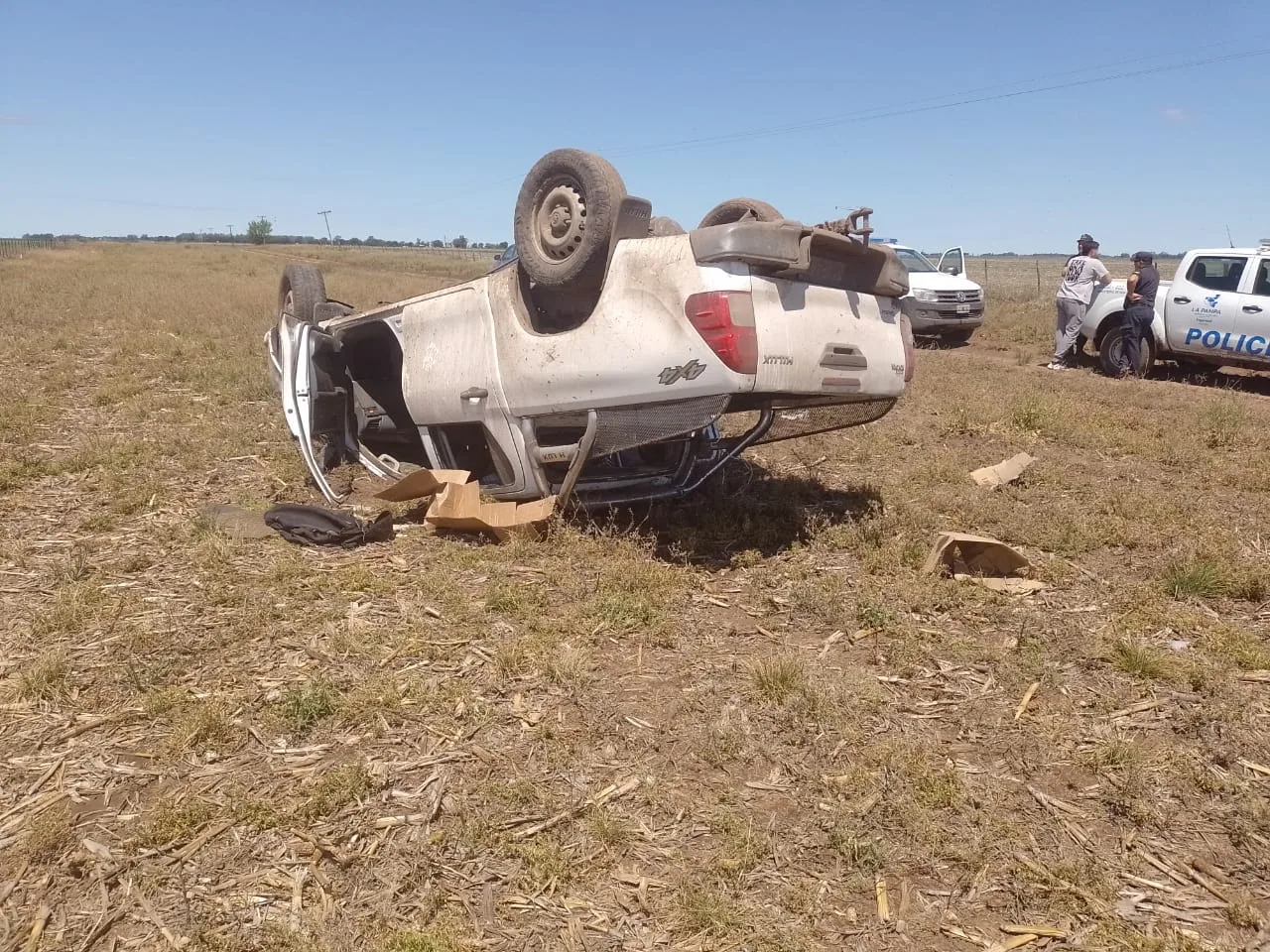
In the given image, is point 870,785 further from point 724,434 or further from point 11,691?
point 724,434

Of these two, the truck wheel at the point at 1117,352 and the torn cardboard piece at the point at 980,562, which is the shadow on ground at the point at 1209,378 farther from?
the torn cardboard piece at the point at 980,562

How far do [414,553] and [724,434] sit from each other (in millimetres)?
3802

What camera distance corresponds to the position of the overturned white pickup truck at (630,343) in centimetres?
418

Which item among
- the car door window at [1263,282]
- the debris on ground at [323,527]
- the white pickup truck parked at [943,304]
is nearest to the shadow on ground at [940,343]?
the white pickup truck parked at [943,304]

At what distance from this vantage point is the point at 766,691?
354 centimetres

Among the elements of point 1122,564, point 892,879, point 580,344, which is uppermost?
point 580,344

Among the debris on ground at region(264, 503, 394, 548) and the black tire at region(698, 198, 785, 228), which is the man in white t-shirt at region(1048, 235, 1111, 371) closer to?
the black tire at region(698, 198, 785, 228)

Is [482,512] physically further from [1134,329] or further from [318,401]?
[1134,329]

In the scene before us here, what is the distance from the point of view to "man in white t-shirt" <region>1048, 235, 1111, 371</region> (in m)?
12.4

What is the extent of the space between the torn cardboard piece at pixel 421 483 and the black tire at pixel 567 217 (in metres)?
1.31

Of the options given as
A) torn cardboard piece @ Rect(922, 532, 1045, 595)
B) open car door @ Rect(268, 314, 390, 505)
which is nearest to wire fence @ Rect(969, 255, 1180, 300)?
torn cardboard piece @ Rect(922, 532, 1045, 595)

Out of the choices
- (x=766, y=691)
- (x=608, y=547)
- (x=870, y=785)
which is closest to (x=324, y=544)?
(x=608, y=547)

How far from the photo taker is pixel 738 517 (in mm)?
5672

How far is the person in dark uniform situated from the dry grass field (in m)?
6.24
